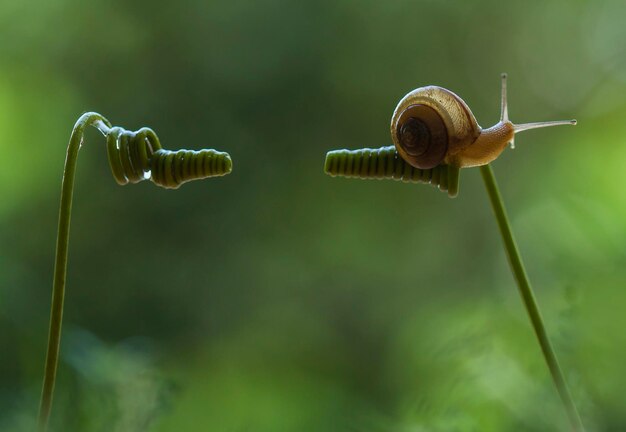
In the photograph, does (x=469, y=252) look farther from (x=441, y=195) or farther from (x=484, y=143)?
(x=484, y=143)

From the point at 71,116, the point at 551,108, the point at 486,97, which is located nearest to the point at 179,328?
the point at 71,116

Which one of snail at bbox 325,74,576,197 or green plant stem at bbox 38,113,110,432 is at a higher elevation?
snail at bbox 325,74,576,197

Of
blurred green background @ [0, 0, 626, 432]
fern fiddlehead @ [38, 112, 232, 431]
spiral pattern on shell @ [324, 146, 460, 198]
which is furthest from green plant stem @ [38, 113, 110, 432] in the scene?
blurred green background @ [0, 0, 626, 432]

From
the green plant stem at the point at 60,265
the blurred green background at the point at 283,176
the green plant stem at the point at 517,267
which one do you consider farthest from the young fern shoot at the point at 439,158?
the blurred green background at the point at 283,176

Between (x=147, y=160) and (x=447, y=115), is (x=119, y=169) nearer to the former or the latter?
(x=147, y=160)

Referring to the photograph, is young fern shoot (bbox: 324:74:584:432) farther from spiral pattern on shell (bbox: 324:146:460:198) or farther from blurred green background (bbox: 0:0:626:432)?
blurred green background (bbox: 0:0:626:432)
